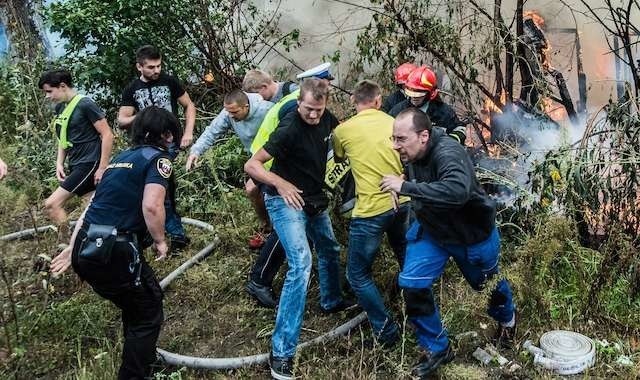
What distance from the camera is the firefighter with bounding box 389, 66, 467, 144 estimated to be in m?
4.75

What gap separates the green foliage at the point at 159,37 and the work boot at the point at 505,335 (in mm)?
5708

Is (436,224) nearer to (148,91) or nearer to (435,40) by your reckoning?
Result: (148,91)

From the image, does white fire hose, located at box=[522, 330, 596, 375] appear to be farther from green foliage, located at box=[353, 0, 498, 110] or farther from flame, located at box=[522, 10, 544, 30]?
flame, located at box=[522, 10, 544, 30]

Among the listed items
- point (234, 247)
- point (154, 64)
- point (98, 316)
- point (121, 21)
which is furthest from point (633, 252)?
point (121, 21)

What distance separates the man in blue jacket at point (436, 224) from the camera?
11.2ft

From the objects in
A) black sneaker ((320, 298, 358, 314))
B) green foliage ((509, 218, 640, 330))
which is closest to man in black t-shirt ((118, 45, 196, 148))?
black sneaker ((320, 298, 358, 314))

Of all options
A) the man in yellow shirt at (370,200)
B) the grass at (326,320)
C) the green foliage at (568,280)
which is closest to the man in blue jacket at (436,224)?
the grass at (326,320)

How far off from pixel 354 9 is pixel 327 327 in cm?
531

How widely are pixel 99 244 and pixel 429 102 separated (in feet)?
8.83

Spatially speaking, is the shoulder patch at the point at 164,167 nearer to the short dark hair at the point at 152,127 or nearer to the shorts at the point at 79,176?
the short dark hair at the point at 152,127

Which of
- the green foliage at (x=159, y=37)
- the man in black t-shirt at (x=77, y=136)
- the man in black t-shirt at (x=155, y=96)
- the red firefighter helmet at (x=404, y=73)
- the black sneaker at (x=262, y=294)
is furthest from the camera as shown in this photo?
the green foliage at (x=159, y=37)

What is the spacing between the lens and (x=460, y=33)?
6.96 m

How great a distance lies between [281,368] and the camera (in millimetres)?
3877

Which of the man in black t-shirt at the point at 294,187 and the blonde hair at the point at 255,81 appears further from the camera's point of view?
the blonde hair at the point at 255,81
